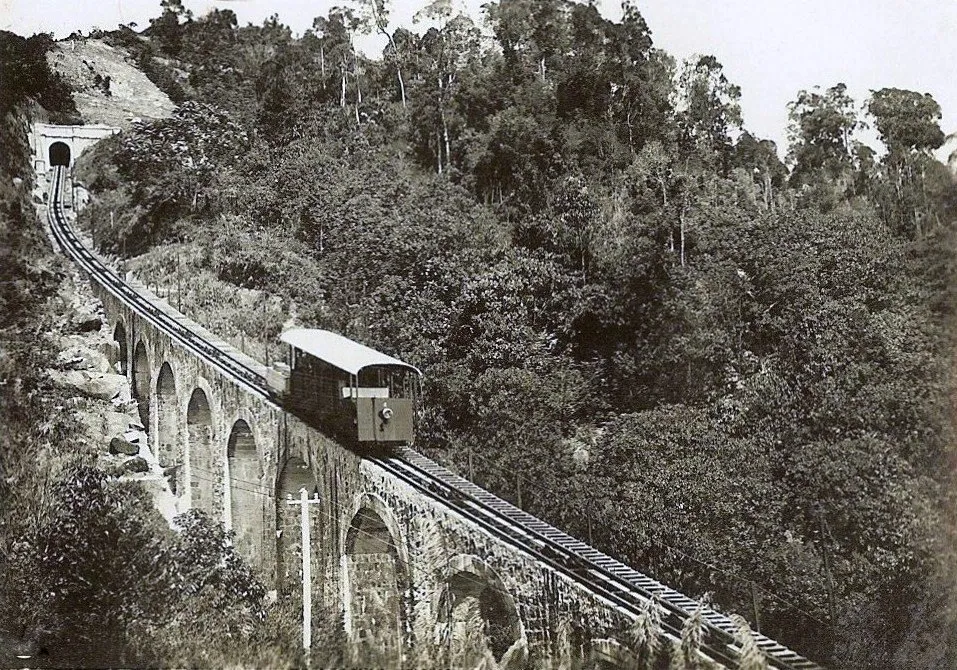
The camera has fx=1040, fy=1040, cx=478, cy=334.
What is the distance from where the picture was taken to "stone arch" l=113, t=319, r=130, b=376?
88.6ft

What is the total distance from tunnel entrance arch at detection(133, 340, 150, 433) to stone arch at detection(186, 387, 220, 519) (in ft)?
8.55

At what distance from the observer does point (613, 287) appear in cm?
2769

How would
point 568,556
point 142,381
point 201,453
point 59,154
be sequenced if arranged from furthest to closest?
point 59,154
point 142,381
point 201,453
point 568,556

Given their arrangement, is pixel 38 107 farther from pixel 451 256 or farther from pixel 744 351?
pixel 744 351

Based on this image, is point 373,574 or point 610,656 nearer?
point 610,656

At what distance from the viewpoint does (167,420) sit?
80.7 ft

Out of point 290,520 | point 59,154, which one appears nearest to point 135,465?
point 290,520

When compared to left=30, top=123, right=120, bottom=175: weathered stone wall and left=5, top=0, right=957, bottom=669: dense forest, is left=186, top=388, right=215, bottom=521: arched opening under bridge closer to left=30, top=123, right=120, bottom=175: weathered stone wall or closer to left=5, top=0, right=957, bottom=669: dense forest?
left=5, top=0, right=957, bottom=669: dense forest

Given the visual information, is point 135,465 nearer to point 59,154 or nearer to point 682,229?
point 59,154

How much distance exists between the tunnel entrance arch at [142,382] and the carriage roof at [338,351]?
732 cm

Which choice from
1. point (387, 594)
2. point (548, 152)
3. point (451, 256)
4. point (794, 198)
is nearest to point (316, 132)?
point (548, 152)

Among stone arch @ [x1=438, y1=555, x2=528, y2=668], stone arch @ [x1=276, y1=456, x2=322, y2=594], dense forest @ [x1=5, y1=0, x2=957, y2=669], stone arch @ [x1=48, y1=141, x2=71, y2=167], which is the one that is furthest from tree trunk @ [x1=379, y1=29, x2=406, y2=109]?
stone arch @ [x1=438, y1=555, x2=528, y2=668]

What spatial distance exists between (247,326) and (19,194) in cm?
722

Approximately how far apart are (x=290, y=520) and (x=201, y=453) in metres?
4.63
